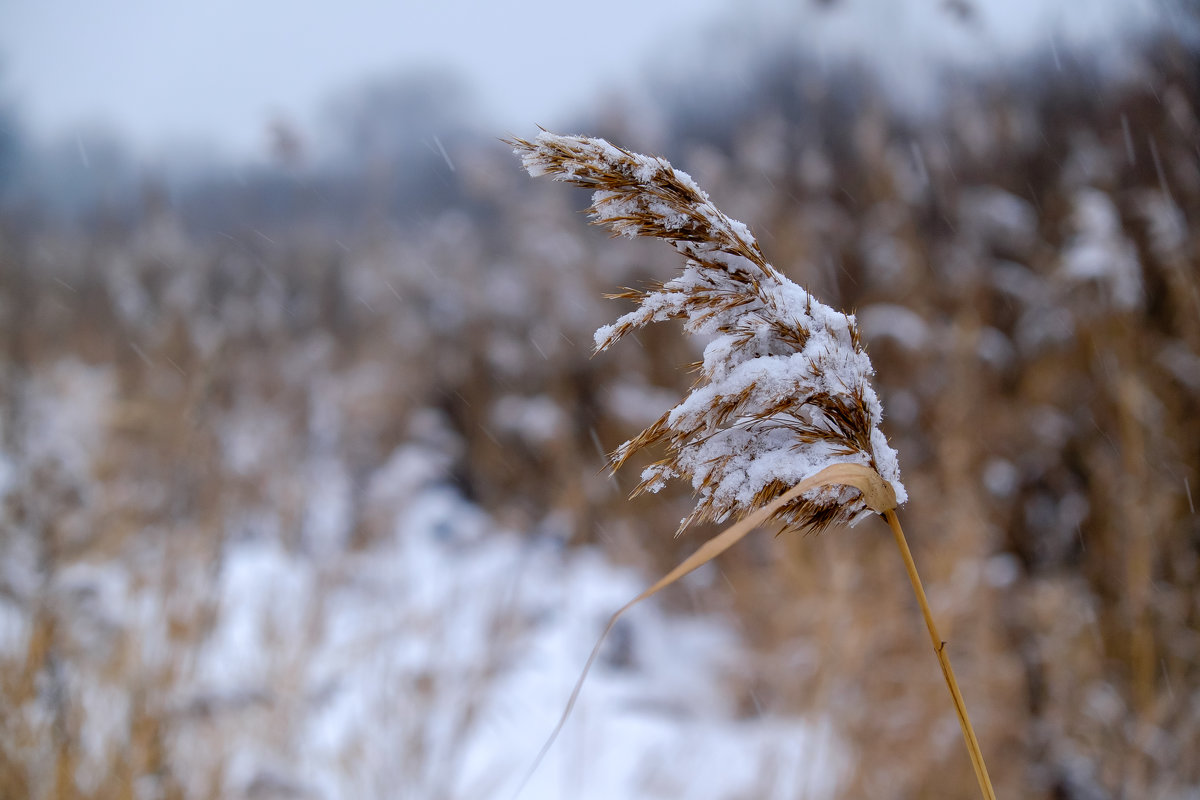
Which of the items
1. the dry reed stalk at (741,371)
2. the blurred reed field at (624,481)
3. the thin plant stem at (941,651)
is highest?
the dry reed stalk at (741,371)

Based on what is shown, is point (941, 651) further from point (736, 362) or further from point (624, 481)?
point (624, 481)

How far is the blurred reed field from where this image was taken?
222cm

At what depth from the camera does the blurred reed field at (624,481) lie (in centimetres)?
222

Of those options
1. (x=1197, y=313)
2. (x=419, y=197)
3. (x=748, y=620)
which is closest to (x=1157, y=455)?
(x=1197, y=313)

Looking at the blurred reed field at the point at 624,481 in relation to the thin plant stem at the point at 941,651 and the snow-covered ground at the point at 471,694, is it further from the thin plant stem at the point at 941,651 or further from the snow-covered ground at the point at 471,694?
the thin plant stem at the point at 941,651

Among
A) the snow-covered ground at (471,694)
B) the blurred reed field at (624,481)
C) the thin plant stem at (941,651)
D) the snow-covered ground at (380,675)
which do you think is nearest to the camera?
the thin plant stem at (941,651)

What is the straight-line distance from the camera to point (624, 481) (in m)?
5.37

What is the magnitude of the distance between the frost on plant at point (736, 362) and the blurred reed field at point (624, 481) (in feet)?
0.28

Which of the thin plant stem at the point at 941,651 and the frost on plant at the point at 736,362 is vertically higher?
the frost on plant at the point at 736,362

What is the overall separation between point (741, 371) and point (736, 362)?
0.09 ft

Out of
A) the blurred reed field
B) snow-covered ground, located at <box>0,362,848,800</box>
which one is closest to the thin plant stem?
the blurred reed field

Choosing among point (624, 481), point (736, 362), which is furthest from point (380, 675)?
point (624, 481)

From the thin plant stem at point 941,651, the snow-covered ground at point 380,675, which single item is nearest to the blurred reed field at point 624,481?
the snow-covered ground at point 380,675

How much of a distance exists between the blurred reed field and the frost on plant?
84 mm
